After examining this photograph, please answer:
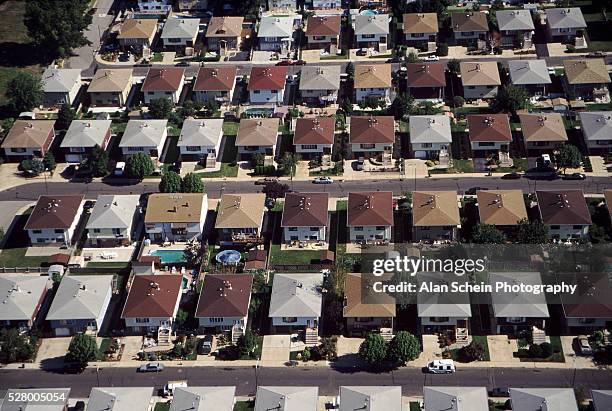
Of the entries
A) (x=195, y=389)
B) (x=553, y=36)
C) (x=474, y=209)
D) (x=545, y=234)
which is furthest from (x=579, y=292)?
(x=553, y=36)

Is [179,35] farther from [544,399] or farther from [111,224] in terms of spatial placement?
[544,399]

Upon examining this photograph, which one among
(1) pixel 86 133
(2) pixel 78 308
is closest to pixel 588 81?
(1) pixel 86 133

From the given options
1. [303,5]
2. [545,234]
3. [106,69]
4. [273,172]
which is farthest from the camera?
[303,5]

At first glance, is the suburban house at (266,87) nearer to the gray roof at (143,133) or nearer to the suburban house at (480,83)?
the gray roof at (143,133)

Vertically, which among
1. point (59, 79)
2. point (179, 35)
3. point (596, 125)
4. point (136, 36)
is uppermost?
point (179, 35)

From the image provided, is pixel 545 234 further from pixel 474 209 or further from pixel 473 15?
pixel 473 15
